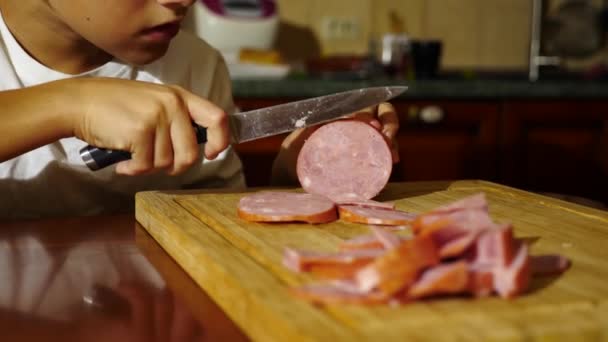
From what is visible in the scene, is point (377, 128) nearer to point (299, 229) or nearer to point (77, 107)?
point (299, 229)

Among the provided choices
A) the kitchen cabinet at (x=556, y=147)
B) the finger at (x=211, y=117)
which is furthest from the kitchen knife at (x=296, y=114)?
the kitchen cabinet at (x=556, y=147)

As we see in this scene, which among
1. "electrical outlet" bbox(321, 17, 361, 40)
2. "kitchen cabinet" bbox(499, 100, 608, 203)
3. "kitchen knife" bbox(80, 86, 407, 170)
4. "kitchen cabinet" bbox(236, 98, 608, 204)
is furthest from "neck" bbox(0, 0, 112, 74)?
"electrical outlet" bbox(321, 17, 361, 40)

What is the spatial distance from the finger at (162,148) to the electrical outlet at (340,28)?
2.14 meters

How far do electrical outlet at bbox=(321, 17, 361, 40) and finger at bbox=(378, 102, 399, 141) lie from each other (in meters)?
1.73

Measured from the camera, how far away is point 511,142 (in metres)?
2.52

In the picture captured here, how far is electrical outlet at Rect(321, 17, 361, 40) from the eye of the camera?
3.06 m

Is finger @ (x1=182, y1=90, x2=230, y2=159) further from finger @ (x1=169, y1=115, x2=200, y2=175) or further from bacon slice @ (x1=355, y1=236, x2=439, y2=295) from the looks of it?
bacon slice @ (x1=355, y1=236, x2=439, y2=295)

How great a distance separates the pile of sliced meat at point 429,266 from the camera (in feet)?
2.27

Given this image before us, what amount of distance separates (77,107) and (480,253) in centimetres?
55

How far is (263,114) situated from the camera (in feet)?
3.92

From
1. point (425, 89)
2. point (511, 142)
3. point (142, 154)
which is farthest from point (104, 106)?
point (511, 142)

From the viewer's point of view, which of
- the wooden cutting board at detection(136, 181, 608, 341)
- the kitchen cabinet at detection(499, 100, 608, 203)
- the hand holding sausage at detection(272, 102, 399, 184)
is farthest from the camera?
the kitchen cabinet at detection(499, 100, 608, 203)

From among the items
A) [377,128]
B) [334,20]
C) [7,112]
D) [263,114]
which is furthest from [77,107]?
[334,20]

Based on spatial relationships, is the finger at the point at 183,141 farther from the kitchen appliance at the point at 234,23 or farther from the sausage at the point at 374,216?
the kitchen appliance at the point at 234,23
